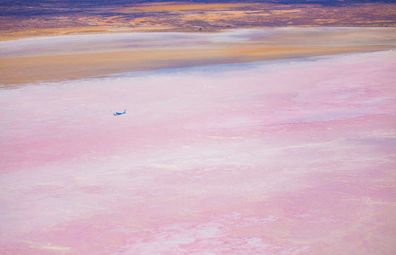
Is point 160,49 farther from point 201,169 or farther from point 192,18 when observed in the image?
point 201,169

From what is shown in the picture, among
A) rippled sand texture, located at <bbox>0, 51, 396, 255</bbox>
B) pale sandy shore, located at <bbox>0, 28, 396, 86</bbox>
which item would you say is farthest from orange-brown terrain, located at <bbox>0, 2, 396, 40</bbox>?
rippled sand texture, located at <bbox>0, 51, 396, 255</bbox>

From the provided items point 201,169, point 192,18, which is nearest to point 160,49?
point 192,18

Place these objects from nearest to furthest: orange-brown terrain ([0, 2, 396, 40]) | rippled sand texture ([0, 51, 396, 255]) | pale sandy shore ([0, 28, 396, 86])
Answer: rippled sand texture ([0, 51, 396, 255])
pale sandy shore ([0, 28, 396, 86])
orange-brown terrain ([0, 2, 396, 40])

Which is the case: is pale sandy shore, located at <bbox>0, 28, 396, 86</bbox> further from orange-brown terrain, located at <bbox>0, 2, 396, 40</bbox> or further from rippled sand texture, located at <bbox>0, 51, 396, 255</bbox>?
rippled sand texture, located at <bbox>0, 51, 396, 255</bbox>

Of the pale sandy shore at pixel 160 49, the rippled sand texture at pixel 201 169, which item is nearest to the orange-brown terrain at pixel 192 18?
the pale sandy shore at pixel 160 49

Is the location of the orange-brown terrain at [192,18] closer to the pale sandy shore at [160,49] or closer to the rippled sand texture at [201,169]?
the pale sandy shore at [160,49]

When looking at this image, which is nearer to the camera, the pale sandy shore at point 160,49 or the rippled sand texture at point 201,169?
the rippled sand texture at point 201,169
